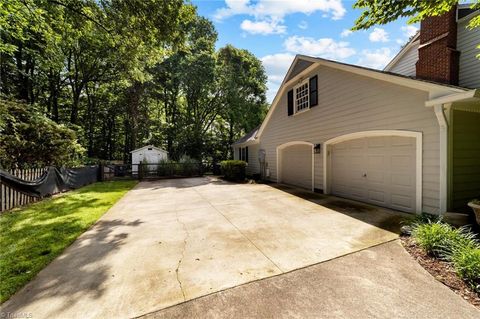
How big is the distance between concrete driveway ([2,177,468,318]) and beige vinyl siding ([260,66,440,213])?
1.54 m

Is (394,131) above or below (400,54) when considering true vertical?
below

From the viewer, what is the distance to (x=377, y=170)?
630cm

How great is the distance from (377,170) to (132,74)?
36.2 ft

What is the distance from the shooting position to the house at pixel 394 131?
474cm

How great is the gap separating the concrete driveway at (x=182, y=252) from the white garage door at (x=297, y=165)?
347cm

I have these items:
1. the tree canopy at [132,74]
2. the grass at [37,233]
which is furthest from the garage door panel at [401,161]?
the tree canopy at [132,74]

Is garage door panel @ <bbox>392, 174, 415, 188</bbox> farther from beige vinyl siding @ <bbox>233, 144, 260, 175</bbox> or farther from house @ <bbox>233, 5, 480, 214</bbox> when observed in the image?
beige vinyl siding @ <bbox>233, 144, 260, 175</bbox>

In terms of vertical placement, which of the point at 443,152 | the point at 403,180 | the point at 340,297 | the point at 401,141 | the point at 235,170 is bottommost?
the point at 340,297

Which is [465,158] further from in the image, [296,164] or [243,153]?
[243,153]

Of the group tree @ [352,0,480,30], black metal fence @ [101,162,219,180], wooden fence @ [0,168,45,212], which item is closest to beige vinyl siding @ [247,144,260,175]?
black metal fence @ [101,162,219,180]

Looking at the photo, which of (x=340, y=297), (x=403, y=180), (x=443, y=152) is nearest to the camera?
(x=340, y=297)

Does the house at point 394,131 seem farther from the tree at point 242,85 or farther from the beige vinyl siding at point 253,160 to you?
the tree at point 242,85

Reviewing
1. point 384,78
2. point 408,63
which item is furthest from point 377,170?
point 408,63

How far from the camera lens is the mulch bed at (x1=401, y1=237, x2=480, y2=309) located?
94.2 inches
